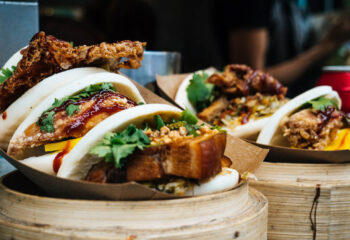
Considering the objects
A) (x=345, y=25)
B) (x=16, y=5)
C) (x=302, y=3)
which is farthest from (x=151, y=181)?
(x=302, y=3)

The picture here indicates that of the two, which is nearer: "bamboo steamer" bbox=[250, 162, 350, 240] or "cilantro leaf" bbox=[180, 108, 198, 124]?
"cilantro leaf" bbox=[180, 108, 198, 124]

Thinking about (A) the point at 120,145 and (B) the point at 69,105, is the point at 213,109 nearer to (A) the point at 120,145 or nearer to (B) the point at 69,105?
(B) the point at 69,105

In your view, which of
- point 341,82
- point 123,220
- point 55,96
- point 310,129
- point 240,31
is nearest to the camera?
point 123,220

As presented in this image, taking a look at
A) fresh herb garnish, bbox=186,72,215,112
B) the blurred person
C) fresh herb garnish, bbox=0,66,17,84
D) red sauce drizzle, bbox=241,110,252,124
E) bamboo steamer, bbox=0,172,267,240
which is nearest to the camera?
bamboo steamer, bbox=0,172,267,240

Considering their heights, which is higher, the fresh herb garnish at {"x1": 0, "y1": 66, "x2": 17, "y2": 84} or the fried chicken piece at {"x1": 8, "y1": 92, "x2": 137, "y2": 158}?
the fresh herb garnish at {"x1": 0, "y1": 66, "x2": 17, "y2": 84}

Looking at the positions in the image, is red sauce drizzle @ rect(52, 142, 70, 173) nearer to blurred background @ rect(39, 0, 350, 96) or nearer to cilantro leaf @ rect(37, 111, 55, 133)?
cilantro leaf @ rect(37, 111, 55, 133)

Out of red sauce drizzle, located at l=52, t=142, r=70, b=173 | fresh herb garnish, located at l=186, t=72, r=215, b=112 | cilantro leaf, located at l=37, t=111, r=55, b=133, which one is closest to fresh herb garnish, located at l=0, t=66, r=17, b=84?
cilantro leaf, located at l=37, t=111, r=55, b=133

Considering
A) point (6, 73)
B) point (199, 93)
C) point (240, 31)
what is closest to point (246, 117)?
point (199, 93)
